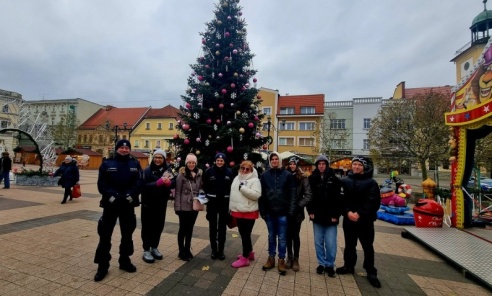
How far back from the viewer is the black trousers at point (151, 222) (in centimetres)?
423

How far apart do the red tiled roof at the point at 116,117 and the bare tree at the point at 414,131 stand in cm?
4311

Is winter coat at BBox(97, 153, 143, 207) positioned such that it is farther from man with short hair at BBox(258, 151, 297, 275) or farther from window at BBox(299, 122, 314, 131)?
window at BBox(299, 122, 314, 131)

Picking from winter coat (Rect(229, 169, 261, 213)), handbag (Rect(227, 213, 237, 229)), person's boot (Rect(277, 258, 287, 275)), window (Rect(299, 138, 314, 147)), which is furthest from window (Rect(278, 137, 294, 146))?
person's boot (Rect(277, 258, 287, 275))

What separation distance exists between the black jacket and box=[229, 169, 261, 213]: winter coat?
0.16 m

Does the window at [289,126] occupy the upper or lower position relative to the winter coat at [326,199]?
upper

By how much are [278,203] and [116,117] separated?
5520 cm

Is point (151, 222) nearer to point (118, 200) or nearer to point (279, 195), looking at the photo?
point (118, 200)

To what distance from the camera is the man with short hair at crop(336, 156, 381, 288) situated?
3836 millimetres

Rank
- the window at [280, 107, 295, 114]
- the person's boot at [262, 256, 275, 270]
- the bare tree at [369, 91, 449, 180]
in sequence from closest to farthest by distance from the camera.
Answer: the person's boot at [262, 256, 275, 270], the bare tree at [369, 91, 449, 180], the window at [280, 107, 295, 114]

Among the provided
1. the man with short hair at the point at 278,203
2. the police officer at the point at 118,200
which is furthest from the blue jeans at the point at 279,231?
→ the police officer at the point at 118,200

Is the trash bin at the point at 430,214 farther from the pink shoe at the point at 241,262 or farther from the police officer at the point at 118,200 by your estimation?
the police officer at the point at 118,200

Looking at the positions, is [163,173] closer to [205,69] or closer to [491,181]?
[205,69]

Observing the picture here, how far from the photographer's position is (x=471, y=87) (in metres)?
6.65

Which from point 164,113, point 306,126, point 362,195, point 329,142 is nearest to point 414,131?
point 329,142
